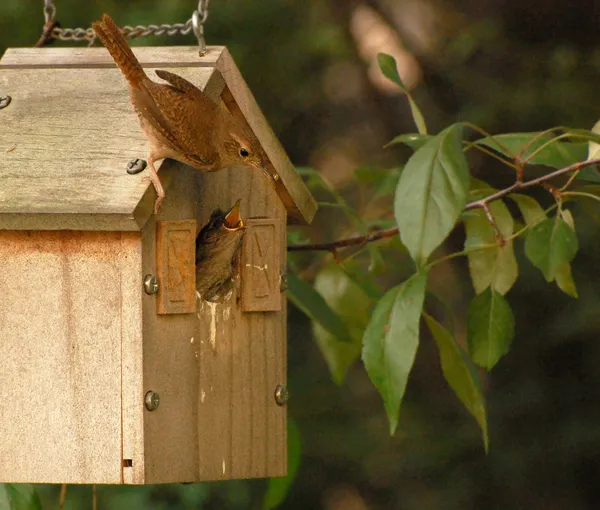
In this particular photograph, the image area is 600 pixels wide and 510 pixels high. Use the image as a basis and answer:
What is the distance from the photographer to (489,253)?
2.94m

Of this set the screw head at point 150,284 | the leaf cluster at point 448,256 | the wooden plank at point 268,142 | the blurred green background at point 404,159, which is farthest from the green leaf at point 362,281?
the blurred green background at point 404,159

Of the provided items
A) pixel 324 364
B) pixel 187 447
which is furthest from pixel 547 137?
pixel 324 364

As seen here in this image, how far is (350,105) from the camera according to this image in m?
5.69

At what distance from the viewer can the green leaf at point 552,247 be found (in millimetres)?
2674

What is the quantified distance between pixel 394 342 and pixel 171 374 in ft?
1.46

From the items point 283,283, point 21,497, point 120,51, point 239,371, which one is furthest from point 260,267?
point 21,497

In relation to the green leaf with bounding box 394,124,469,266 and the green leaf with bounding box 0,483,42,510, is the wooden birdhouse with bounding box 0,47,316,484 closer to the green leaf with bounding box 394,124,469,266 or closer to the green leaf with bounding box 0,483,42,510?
the green leaf with bounding box 0,483,42,510

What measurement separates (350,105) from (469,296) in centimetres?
106

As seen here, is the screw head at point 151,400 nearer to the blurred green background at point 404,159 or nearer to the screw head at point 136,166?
the screw head at point 136,166

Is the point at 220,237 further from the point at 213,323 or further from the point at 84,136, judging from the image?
the point at 84,136

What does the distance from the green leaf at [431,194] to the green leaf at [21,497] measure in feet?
3.22

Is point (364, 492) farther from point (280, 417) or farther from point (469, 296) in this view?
point (280, 417)

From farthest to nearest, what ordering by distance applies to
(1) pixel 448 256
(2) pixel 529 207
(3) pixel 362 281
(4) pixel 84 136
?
(3) pixel 362 281
(2) pixel 529 207
(1) pixel 448 256
(4) pixel 84 136

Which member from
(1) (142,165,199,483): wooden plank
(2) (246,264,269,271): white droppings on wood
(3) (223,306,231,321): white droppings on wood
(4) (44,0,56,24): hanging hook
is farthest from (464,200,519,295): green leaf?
(4) (44,0,56,24): hanging hook
